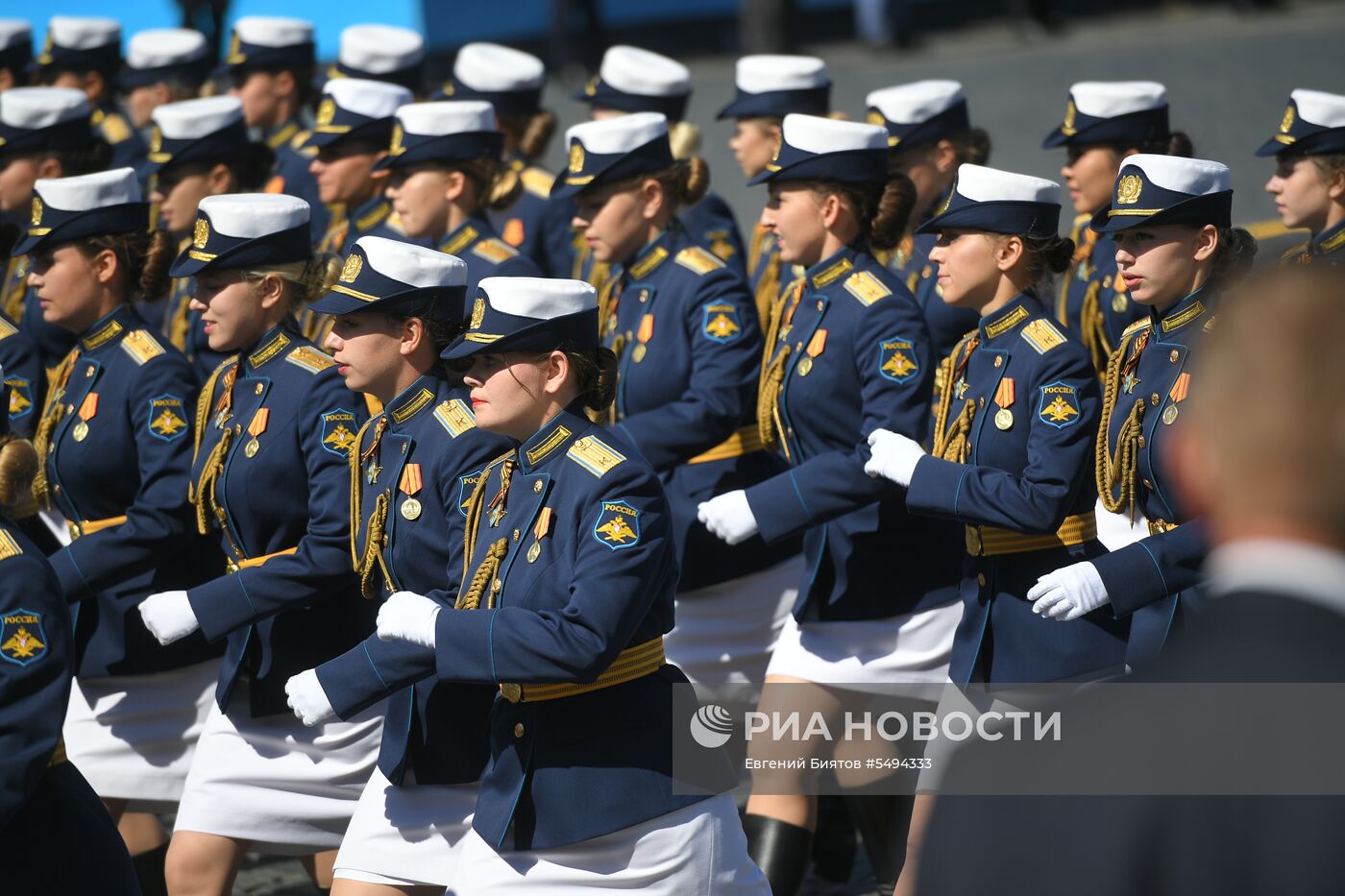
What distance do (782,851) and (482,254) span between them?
2.21m

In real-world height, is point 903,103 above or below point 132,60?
above

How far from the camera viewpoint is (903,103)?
6.57m

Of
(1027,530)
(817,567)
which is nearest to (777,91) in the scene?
(817,567)

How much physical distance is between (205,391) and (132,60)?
5.32 metres

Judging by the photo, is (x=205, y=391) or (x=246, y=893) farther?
(x=246, y=893)

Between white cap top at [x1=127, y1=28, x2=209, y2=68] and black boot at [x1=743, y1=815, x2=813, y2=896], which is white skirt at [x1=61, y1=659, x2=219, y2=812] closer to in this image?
black boot at [x1=743, y1=815, x2=813, y2=896]

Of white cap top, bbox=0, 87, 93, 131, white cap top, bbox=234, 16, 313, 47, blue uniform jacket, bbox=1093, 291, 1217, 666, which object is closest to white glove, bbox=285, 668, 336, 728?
blue uniform jacket, bbox=1093, 291, 1217, 666

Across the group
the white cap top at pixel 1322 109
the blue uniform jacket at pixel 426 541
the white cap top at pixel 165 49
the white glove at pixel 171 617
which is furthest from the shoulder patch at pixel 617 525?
the white cap top at pixel 165 49

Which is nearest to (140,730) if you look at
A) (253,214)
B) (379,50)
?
(253,214)

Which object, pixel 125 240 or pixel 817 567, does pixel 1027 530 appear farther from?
pixel 125 240

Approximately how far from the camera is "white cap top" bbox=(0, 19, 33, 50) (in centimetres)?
1005

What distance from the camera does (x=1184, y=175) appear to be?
173 inches

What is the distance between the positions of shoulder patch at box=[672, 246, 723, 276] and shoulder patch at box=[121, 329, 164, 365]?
154cm

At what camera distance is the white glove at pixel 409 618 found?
3812 millimetres
